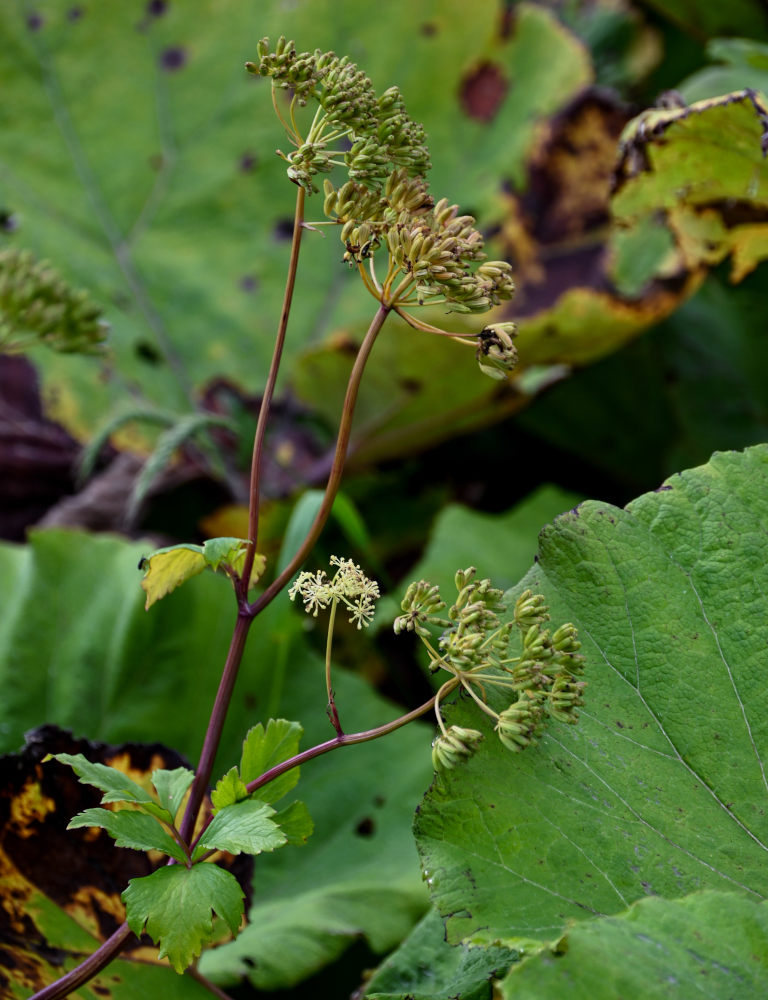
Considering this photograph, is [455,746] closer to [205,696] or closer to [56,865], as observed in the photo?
[56,865]

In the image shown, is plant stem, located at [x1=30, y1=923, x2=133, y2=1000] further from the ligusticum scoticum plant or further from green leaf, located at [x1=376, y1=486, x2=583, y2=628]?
green leaf, located at [x1=376, y1=486, x2=583, y2=628]

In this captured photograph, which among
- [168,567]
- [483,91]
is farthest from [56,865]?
[483,91]

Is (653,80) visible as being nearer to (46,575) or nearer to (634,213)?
(634,213)

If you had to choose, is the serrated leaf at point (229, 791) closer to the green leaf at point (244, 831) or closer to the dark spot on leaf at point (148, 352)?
the green leaf at point (244, 831)

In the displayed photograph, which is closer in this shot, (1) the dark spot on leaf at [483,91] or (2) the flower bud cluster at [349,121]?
(2) the flower bud cluster at [349,121]

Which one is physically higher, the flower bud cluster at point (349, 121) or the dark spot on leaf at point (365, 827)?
the flower bud cluster at point (349, 121)

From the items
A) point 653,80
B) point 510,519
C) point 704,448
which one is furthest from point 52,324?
point 653,80

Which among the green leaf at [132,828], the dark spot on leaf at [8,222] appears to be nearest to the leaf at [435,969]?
the green leaf at [132,828]
